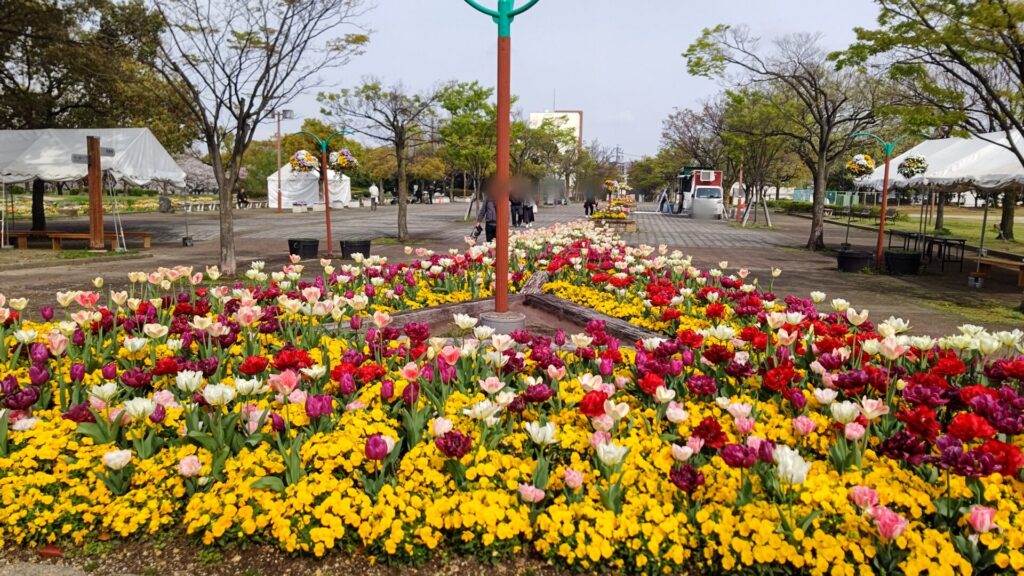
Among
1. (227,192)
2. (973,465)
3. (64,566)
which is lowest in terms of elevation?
(64,566)

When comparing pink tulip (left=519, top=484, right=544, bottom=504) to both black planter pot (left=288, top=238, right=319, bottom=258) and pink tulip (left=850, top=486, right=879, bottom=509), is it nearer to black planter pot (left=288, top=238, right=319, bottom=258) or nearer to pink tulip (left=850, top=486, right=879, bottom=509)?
pink tulip (left=850, top=486, right=879, bottom=509)

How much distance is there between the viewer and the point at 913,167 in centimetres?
1434

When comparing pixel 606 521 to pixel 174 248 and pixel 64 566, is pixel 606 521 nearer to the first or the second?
pixel 64 566

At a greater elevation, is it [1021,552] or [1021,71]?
[1021,71]

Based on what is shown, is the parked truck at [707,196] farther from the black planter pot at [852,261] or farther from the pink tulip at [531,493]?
the pink tulip at [531,493]

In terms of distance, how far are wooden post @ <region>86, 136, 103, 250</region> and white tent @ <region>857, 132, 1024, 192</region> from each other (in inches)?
765

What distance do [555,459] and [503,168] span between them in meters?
3.61

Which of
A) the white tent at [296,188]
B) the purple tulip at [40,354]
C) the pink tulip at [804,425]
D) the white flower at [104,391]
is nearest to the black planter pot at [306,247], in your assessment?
the purple tulip at [40,354]

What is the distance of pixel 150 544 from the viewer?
2859 millimetres

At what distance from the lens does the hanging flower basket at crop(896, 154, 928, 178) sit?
1431 cm

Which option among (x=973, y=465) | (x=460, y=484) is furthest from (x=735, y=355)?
(x=460, y=484)

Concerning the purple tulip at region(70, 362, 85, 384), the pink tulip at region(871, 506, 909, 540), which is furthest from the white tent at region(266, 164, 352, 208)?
the pink tulip at region(871, 506, 909, 540)

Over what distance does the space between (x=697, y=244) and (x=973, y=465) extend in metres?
19.1

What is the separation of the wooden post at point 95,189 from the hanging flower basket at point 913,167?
1937 cm
